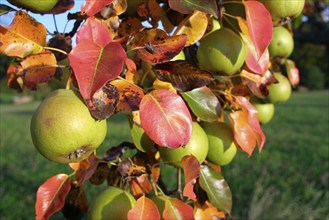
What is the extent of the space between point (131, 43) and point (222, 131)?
0.35 m

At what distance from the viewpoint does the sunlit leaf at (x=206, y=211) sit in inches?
39.4

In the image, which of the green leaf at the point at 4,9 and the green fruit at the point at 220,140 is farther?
the green fruit at the point at 220,140

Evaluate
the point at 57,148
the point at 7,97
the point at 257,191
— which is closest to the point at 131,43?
the point at 57,148

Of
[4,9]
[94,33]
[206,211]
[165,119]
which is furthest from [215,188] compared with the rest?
[4,9]

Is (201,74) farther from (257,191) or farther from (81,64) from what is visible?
(257,191)

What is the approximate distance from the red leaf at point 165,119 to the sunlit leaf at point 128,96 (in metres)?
0.01

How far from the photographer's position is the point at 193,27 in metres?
0.88

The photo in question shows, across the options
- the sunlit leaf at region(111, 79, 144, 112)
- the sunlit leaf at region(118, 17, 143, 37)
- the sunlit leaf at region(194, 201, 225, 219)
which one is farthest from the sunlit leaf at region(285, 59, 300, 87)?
the sunlit leaf at region(111, 79, 144, 112)

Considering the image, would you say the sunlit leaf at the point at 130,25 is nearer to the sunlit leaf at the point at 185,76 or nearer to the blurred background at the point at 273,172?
the sunlit leaf at the point at 185,76

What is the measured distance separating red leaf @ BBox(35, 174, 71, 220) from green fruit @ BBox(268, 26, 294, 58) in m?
0.66

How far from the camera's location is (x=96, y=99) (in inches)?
26.6

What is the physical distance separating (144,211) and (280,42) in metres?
0.65

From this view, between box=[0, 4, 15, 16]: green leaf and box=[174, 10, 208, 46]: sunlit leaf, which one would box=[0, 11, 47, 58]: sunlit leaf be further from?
box=[174, 10, 208, 46]: sunlit leaf

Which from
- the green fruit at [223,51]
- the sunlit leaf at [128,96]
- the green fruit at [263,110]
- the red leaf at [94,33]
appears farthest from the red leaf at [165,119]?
the green fruit at [263,110]
